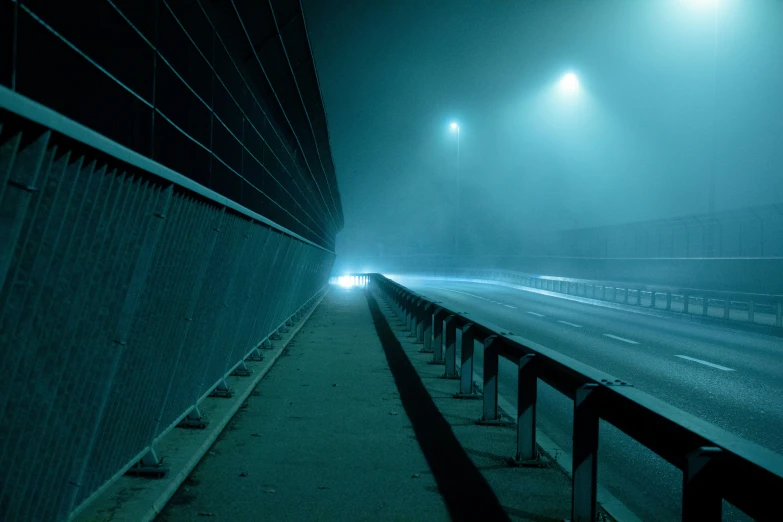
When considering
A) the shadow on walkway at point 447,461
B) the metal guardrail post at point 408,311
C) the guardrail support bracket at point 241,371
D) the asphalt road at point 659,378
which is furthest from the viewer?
the metal guardrail post at point 408,311

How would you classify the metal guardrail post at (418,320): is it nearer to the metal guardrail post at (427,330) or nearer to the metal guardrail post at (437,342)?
the metal guardrail post at (427,330)

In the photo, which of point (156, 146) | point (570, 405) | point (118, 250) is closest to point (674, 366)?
point (570, 405)

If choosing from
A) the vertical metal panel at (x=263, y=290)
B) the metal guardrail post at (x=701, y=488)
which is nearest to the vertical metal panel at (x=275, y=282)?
the vertical metal panel at (x=263, y=290)

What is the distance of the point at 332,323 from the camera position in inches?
792

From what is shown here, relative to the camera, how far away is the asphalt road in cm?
618

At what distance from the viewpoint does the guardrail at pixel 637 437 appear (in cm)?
283

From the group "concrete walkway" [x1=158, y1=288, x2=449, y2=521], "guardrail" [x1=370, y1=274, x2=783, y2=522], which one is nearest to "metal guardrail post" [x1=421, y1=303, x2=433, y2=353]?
"concrete walkway" [x1=158, y1=288, x2=449, y2=521]

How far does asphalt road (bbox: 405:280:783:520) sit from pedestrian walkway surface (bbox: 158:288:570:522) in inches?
31.7

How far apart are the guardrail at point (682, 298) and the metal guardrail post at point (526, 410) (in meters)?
18.4

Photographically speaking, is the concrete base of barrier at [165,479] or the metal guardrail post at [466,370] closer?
the concrete base of barrier at [165,479]

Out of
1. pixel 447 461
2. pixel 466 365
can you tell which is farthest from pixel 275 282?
pixel 447 461

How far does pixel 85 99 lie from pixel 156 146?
1.52m

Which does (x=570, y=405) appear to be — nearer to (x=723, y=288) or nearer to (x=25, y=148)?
(x=25, y=148)

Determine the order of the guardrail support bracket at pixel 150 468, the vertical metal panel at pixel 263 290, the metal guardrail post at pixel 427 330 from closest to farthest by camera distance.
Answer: the guardrail support bracket at pixel 150 468 → the vertical metal panel at pixel 263 290 → the metal guardrail post at pixel 427 330
